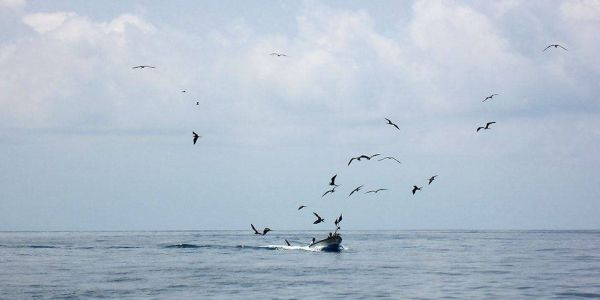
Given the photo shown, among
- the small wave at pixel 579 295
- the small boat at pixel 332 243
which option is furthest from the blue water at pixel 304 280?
the small boat at pixel 332 243

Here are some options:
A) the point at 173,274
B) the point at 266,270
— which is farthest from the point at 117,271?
the point at 266,270

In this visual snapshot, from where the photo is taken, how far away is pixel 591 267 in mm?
63750

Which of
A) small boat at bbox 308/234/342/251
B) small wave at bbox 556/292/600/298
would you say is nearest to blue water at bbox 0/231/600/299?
small wave at bbox 556/292/600/298

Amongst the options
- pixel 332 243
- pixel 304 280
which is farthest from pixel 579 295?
pixel 332 243

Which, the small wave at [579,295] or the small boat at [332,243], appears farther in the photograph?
the small boat at [332,243]

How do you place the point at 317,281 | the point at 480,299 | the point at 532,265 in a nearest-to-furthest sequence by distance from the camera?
the point at 480,299 → the point at 317,281 → the point at 532,265

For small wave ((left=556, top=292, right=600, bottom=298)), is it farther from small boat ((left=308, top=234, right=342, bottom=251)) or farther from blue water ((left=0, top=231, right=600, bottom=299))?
small boat ((left=308, top=234, right=342, bottom=251))

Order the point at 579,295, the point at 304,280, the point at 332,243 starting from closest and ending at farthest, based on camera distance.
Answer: the point at 579,295 → the point at 304,280 → the point at 332,243

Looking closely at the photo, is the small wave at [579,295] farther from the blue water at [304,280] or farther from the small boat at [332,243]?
the small boat at [332,243]

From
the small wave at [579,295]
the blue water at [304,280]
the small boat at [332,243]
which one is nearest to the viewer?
the small wave at [579,295]

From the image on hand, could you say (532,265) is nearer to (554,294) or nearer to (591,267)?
(591,267)

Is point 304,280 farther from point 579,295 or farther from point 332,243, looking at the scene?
point 332,243

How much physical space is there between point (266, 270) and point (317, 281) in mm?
12891

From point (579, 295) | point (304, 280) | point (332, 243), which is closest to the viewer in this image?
point (579, 295)
